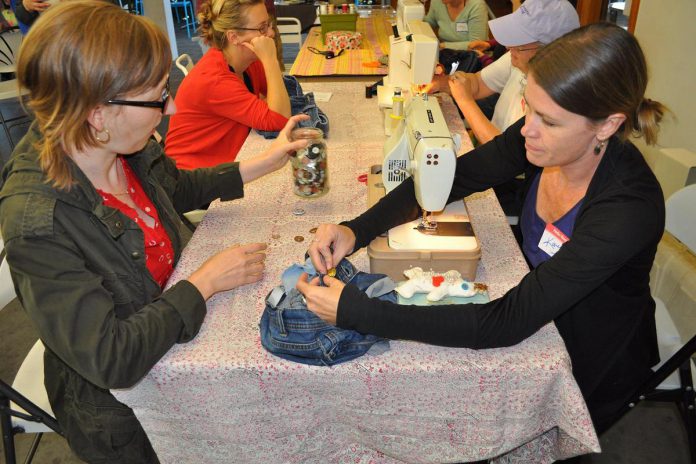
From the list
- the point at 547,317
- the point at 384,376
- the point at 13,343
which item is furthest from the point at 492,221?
the point at 13,343

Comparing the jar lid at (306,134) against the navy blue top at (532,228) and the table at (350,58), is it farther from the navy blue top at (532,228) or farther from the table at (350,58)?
the table at (350,58)

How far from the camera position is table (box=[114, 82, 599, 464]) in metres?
1.03

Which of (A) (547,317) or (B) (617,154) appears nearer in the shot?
(A) (547,317)

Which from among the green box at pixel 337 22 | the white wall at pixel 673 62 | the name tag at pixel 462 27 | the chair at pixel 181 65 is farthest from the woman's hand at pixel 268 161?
the name tag at pixel 462 27

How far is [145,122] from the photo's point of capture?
1.13m

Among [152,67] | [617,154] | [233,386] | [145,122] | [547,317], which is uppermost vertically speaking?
[152,67]

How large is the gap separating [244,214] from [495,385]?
2.90 feet

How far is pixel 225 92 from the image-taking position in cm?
210

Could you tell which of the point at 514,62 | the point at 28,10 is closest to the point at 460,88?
the point at 514,62

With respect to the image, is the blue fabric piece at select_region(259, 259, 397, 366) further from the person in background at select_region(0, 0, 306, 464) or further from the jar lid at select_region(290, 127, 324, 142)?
the jar lid at select_region(290, 127, 324, 142)

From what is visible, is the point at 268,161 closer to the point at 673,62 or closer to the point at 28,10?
the point at 673,62

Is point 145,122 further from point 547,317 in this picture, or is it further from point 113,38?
point 547,317

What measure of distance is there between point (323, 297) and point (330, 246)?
25 centimetres

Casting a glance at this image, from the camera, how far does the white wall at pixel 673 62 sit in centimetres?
271
